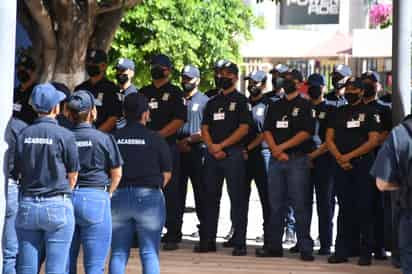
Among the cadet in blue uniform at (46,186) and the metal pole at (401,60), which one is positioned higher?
the metal pole at (401,60)

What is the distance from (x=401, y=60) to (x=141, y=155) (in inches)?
131

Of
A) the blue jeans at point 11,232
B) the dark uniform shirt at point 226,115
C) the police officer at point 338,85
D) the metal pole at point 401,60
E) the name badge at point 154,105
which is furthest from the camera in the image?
the police officer at point 338,85

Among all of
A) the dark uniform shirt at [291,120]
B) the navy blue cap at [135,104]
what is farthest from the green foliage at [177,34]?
the navy blue cap at [135,104]

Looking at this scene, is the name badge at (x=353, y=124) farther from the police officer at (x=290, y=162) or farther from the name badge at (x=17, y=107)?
the name badge at (x=17, y=107)

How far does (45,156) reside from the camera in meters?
8.01

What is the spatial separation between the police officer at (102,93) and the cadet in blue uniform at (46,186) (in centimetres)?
298

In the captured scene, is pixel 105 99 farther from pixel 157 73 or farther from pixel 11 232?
pixel 11 232

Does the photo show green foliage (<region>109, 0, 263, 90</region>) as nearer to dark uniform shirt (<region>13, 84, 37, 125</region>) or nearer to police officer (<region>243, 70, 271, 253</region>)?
police officer (<region>243, 70, 271, 253</region>)

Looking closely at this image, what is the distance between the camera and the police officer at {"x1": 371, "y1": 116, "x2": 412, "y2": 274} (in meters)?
8.59

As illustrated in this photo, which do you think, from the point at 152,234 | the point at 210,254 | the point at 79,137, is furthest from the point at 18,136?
the point at 210,254

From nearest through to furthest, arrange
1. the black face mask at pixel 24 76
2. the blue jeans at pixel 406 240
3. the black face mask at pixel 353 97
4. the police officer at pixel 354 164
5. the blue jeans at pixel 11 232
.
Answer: the blue jeans at pixel 11 232 < the blue jeans at pixel 406 240 < the police officer at pixel 354 164 < the black face mask at pixel 353 97 < the black face mask at pixel 24 76

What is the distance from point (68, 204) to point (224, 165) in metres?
3.55

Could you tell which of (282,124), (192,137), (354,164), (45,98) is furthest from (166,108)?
(45,98)

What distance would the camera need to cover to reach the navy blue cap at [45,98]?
8.11m
